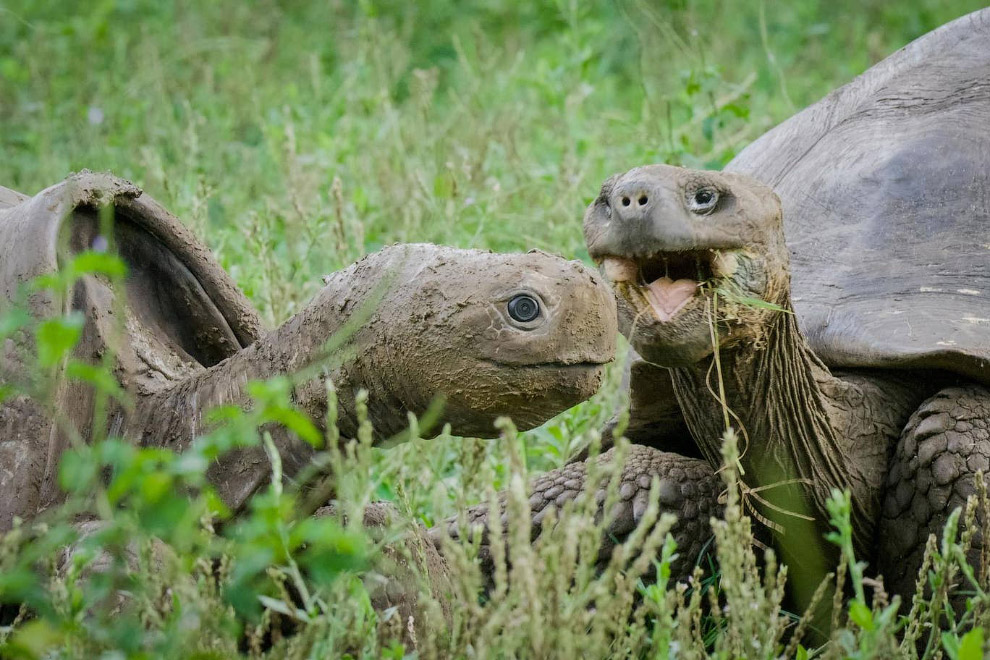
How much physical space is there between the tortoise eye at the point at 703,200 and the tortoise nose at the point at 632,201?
9 cm

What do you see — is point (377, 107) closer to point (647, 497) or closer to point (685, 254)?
point (647, 497)

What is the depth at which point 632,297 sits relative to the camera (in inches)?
80.9

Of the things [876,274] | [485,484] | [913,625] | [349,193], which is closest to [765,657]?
[913,625]

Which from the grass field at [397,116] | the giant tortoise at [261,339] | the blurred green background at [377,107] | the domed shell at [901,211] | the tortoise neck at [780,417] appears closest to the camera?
the giant tortoise at [261,339]

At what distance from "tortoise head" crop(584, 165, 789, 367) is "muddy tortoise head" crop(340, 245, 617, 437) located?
240 millimetres

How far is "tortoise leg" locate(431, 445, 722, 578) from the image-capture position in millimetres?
2701

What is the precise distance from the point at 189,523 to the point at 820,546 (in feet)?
4.84

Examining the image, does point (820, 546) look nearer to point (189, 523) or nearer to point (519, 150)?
point (189, 523)

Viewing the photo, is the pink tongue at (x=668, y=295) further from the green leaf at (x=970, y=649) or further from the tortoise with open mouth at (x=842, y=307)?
the green leaf at (x=970, y=649)

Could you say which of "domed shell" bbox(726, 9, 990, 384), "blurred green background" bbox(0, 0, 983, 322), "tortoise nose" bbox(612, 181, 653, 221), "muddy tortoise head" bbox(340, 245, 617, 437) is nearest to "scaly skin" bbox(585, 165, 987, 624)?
"tortoise nose" bbox(612, 181, 653, 221)

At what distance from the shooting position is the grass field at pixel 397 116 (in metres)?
3.64

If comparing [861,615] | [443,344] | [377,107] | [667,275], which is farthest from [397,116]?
[861,615]

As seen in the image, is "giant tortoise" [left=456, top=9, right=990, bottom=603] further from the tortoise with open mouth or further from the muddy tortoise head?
the muddy tortoise head

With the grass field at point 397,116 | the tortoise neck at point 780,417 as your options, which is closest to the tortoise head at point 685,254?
the tortoise neck at point 780,417
